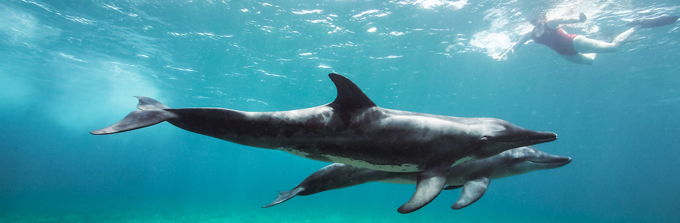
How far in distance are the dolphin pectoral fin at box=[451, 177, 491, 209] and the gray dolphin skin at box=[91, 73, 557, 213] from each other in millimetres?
420

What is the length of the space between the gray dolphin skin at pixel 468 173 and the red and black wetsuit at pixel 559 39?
493 inches

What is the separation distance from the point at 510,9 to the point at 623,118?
122 ft

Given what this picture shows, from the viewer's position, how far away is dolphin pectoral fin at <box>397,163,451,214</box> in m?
2.87

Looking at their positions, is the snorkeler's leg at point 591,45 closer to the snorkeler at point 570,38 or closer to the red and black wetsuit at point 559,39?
the snorkeler at point 570,38

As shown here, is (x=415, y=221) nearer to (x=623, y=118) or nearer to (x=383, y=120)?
(x=383, y=120)

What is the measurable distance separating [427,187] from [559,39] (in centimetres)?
1557

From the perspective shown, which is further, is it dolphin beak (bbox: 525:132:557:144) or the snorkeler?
the snorkeler

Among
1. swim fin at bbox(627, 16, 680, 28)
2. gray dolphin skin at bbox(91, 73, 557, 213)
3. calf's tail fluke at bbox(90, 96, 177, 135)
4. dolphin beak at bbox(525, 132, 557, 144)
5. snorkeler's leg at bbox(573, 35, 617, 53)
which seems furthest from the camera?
snorkeler's leg at bbox(573, 35, 617, 53)

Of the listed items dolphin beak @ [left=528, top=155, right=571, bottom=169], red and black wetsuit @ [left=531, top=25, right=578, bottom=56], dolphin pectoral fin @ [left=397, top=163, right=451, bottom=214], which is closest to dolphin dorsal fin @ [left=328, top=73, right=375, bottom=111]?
dolphin pectoral fin @ [left=397, top=163, right=451, bottom=214]

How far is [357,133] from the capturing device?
11.1ft

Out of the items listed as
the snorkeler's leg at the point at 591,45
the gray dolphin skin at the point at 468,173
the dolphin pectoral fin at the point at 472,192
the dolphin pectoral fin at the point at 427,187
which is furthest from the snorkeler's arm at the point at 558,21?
the dolphin pectoral fin at the point at 427,187

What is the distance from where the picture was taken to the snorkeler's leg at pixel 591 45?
1412 centimetres

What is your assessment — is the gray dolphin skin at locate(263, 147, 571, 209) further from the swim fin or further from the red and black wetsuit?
the swim fin

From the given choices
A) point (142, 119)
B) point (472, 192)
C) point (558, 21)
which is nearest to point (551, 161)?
point (472, 192)
